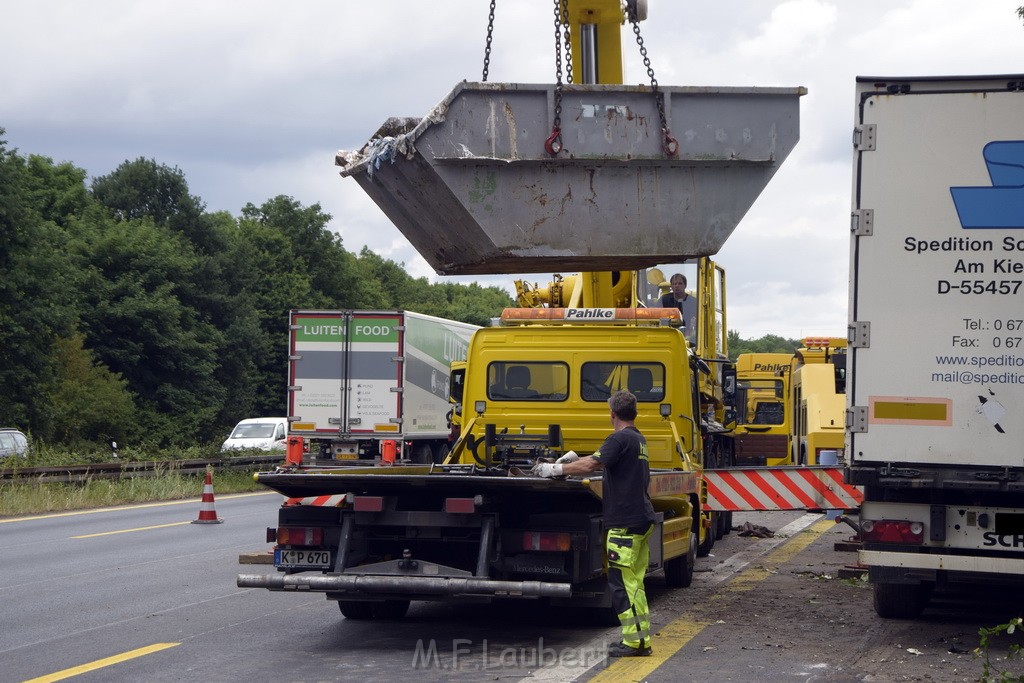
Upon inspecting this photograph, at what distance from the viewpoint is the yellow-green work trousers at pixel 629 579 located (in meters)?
8.48

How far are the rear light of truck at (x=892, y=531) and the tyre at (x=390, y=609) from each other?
354 centimetres

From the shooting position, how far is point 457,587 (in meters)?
8.59

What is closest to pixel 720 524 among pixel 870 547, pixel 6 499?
pixel 870 547

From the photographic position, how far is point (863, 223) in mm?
9273

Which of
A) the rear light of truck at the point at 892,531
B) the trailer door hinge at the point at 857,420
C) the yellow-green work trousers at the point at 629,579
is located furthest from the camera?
the trailer door hinge at the point at 857,420

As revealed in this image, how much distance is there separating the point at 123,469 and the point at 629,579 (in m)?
21.9

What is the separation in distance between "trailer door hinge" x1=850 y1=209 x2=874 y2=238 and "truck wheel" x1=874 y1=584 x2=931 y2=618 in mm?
2711

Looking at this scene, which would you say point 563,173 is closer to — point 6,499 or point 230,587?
point 230,587

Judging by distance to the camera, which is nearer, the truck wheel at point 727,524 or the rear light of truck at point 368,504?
the rear light of truck at point 368,504

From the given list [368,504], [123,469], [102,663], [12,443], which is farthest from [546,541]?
[12,443]

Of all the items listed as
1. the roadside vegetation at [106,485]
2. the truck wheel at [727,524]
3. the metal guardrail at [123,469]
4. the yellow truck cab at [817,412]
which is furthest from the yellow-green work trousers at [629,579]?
the metal guardrail at [123,469]

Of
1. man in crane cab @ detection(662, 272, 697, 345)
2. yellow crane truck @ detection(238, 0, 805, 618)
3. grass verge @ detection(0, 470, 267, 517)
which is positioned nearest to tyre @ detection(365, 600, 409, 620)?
yellow crane truck @ detection(238, 0, 805, 618)

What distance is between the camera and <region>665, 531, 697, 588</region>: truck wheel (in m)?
12.1

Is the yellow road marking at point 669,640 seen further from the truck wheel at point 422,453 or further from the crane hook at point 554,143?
the truck wheel at point 422,453
